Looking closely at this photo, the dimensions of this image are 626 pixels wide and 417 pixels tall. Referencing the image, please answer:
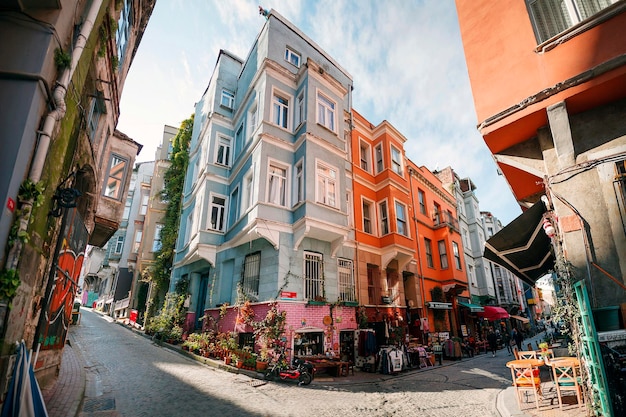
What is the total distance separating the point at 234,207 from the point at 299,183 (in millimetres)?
4085

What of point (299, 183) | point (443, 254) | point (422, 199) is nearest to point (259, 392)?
point (299, 183)

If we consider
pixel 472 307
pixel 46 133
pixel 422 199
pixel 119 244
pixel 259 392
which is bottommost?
pixel 259 392

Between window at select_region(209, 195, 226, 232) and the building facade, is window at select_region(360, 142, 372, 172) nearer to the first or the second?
window at select_region(209, 195, 226, 232)

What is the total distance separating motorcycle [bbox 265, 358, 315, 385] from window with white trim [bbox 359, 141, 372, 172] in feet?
40.8

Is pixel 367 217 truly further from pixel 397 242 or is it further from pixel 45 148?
pixel 45 148

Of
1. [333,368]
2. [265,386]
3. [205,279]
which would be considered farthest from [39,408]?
[205,279]

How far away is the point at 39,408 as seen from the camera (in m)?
4.28

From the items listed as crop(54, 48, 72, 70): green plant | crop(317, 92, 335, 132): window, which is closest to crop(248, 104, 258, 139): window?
crop(317, 92, 335, 132): window

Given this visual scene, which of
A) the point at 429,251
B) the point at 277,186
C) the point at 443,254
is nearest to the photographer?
the point at 277,186

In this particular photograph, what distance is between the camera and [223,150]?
18.3m

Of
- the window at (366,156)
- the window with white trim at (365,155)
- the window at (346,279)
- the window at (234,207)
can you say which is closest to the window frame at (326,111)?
the window with white trim at (365,155)

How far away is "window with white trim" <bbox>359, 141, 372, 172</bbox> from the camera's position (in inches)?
762

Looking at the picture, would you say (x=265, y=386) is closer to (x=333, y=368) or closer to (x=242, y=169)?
(x=333, y=368)

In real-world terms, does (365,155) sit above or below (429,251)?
above
